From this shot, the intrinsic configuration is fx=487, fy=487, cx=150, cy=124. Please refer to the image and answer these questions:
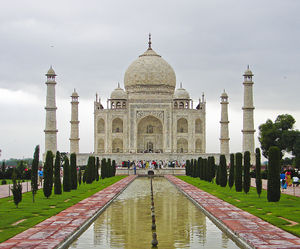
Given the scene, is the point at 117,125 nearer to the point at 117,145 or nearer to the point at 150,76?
the point at 117,145

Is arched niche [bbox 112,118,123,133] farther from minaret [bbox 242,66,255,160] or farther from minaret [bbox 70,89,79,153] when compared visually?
minaret [bbox 242,66,255,160]

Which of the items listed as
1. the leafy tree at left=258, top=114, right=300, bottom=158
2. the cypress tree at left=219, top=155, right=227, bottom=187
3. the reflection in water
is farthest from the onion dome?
the reflection in water

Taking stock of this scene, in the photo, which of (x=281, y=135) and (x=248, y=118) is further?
(x=281, y=135)

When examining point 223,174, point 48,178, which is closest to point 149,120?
point 223,174

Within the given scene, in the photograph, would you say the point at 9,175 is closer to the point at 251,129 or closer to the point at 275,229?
the point at 251,129

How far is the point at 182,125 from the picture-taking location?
125 feet

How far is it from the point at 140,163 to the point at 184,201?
20173 millimetres

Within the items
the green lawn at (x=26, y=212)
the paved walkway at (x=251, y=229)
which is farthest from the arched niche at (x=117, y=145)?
the paved walkway at (x=251, y=229)

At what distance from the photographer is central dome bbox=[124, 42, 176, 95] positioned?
126 feet

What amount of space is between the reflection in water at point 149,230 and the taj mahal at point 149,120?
23.6 m

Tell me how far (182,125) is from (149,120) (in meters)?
2.60

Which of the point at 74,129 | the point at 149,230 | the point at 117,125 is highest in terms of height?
the point at 117,125

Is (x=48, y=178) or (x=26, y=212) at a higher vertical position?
(x=48, y=178)

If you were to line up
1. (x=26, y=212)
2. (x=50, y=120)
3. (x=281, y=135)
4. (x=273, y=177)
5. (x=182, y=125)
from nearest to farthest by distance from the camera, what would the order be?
(x=26, y=212)
(x=273, y=177)
(x=50, y=120)
(x=281, y=135)
(x=182, y=125)
